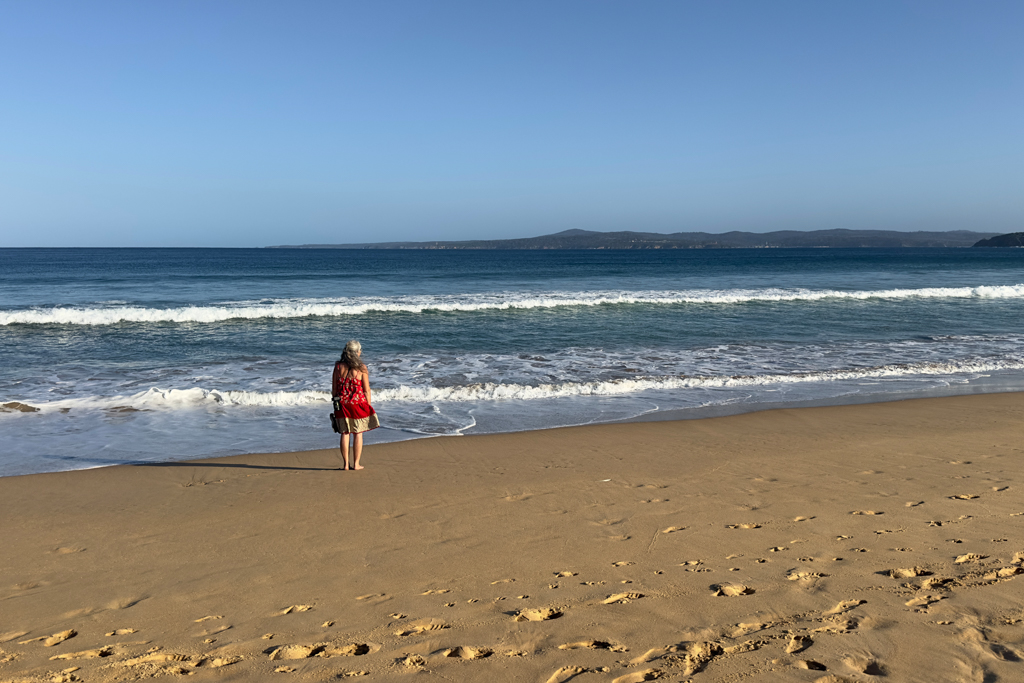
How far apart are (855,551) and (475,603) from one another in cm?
269

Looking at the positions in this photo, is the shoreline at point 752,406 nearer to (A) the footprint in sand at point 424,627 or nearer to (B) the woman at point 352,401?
(B) the woman at point 352,401

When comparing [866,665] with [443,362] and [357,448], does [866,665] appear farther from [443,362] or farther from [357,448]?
[443,362]

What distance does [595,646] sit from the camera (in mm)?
3254

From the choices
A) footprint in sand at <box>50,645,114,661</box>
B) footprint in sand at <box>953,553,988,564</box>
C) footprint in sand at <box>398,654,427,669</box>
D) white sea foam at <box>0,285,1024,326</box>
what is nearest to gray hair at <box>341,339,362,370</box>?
footprint in sand at <box>50,645,114,661</box>

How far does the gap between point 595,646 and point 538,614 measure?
45 cm

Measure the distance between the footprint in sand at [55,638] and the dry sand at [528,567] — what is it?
0.02 metres

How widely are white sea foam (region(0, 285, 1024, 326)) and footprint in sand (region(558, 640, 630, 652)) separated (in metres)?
20.6

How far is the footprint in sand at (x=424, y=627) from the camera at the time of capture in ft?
11.3

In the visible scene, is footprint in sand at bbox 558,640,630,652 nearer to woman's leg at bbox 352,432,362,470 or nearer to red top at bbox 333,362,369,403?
woman's leg at bbox 352,432,362,470

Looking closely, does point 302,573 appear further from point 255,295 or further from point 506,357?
point 255,295

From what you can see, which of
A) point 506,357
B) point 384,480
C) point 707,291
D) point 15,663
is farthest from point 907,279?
point 15,663

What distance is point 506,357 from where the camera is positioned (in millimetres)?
14266

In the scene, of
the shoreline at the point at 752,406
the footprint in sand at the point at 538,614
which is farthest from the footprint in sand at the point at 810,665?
the shoreline at the point at 752,406

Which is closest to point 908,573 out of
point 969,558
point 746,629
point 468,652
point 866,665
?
point 969,558
